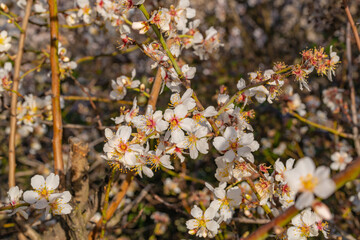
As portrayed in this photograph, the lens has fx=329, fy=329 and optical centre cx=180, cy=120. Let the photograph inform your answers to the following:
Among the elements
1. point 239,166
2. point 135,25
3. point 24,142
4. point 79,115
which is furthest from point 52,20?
point 24,142

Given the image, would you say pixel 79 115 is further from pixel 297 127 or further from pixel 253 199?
pixel 253 199

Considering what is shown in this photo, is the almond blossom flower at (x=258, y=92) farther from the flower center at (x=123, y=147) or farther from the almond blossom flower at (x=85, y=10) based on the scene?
the almond blossom flower at (x=85, y=10)

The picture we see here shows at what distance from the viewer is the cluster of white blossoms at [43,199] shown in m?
1.20

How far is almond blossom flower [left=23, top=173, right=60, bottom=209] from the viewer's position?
4.02ft

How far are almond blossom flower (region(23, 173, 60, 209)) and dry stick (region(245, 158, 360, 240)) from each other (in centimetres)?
82

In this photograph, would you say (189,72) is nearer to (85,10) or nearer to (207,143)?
(207,143)

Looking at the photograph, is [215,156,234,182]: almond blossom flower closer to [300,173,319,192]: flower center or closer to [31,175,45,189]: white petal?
[300,173,319,192]: flower center

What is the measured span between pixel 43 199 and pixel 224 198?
680 mm

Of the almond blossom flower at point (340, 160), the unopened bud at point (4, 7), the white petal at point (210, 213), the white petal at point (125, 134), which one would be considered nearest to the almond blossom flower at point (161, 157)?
the white petal at point (125, 134)

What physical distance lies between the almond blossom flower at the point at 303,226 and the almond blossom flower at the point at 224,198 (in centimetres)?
22

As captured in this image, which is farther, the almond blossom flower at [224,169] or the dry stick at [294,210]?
the almond blossom flower at [224,169]

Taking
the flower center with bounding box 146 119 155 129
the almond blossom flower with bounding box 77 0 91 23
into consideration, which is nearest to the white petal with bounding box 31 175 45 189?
the flower center with bounding box 146 119 155 129

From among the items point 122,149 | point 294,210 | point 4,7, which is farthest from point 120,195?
point 4,7

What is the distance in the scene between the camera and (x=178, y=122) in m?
1.12
